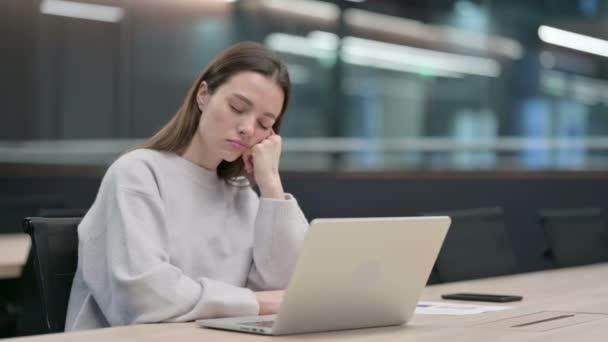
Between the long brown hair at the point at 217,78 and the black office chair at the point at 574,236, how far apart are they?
6.20 ft

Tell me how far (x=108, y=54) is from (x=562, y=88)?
3.63m

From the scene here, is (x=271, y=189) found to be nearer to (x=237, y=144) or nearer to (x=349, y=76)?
(x=237, y=144)

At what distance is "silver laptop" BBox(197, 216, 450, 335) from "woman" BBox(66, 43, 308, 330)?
122 mm

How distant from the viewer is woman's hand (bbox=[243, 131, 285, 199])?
232 cm

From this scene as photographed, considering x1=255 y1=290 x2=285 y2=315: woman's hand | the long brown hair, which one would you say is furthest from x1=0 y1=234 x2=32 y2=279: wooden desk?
x1=255 y1=290 x2=285 y2=315: woman's hand

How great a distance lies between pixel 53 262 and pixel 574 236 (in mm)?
2560

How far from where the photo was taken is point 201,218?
2.23m

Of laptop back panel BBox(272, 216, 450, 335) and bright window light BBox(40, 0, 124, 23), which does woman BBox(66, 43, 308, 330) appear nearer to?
laptop back panel BBox(272, 216, 450, 335)

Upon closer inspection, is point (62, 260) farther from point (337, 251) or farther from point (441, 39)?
point (441, 39)

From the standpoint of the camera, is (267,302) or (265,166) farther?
(265,166)

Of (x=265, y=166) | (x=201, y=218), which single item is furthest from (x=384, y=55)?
(x=201, y=218)

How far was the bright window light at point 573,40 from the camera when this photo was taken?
700cm

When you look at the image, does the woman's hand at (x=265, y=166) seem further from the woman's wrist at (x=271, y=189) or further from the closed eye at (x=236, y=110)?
the closed eye at (x=236, y=110)

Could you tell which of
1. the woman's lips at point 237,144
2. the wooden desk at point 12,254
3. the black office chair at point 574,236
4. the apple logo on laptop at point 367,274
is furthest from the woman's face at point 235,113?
the black office chair at point 574,236
